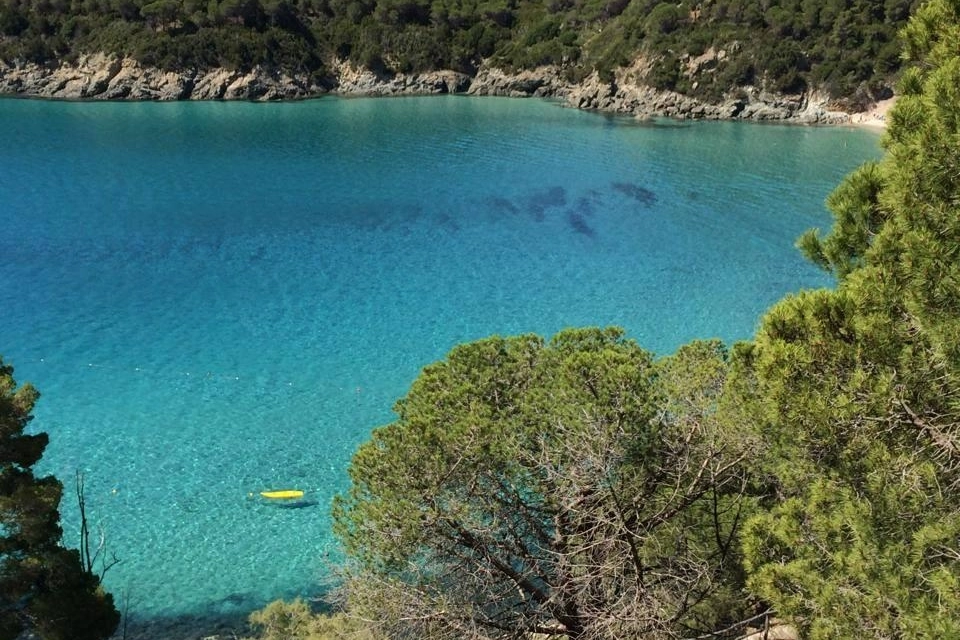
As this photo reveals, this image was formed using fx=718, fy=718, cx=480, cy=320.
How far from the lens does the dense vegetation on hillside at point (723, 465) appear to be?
4500 mm

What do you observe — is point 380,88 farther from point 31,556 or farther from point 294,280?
point 31,556

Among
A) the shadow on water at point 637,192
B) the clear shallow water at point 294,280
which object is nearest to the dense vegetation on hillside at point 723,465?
the clear shallow water at point 294,280

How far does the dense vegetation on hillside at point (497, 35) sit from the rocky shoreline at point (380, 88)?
3.49 feet

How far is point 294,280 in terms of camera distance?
2217cm

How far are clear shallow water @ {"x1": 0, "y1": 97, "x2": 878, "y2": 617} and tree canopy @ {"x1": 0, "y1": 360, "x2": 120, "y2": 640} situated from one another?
3015mm

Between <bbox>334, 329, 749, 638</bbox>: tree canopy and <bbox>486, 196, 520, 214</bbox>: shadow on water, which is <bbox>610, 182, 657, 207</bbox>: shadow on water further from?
<bbox>334, 329, 749, 638</bbox>: tree canopy

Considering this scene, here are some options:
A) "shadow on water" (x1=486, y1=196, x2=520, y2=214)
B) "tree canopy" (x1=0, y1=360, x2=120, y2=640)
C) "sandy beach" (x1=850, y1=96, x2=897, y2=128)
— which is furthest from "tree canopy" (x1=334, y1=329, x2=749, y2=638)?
"sandy beach" (x1=850, y1=96, x2=897, y2=128)

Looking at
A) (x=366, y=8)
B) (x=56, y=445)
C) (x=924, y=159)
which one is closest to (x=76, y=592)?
(x=56, y=445)

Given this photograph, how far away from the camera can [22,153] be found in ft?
122

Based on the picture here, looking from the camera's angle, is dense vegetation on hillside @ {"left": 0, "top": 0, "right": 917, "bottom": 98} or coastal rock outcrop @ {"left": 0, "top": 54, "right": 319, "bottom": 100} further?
coastal rock outcrop @ {"left": 0, "top": 54, "right": 319, "bottom": 100}

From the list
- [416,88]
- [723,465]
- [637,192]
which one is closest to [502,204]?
[637,192]

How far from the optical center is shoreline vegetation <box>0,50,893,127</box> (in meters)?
50.3

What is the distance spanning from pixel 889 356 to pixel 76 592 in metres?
8.03

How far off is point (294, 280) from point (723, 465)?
57.1 feet
